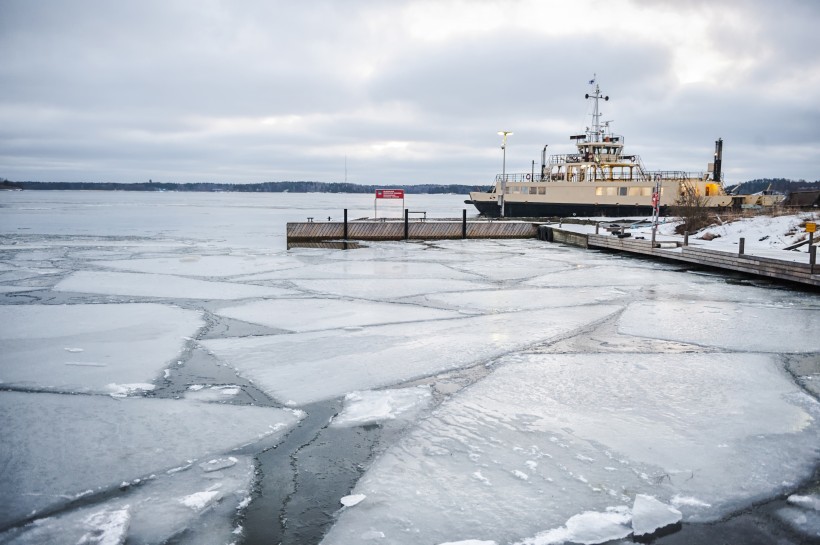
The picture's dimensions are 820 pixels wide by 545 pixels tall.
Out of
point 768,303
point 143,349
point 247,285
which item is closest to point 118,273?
point 247,285

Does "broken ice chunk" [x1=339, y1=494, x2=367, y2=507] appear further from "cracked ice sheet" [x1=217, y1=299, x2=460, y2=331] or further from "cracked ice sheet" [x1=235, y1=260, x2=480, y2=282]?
"cracked ice sheet" [x1=235, y1=260, x2=480, y2=282]

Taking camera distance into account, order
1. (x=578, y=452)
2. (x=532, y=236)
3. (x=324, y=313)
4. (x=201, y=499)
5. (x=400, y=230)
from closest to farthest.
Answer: (x=201, y=499)
(x=578, y=452)
(x=324, y=313)
(x=400, y=230)
(x=532, y=236)

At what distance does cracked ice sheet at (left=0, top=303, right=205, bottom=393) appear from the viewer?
A: 5.79 metres

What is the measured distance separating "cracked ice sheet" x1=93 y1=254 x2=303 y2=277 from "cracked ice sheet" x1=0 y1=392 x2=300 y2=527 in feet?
29.0

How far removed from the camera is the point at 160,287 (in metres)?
11.5

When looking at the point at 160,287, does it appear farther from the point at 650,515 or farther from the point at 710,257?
the point at 710,257

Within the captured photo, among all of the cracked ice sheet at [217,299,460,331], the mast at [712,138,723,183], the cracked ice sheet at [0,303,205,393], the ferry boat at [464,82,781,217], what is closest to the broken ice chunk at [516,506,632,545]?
the cracked ice sheet at [0,303,205,393]

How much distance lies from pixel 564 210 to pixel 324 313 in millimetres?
37770

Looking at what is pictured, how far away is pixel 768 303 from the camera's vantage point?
10.4 meters

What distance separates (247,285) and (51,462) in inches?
321

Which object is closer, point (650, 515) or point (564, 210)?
Answer: point (650, 515)

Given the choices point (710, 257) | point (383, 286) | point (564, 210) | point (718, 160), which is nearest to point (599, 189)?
point (564, 210)

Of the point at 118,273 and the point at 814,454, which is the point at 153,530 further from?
the point at 118,273

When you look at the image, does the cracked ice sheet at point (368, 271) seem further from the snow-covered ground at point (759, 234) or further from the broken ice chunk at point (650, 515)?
the broken ice chunk at point (650, 515)
